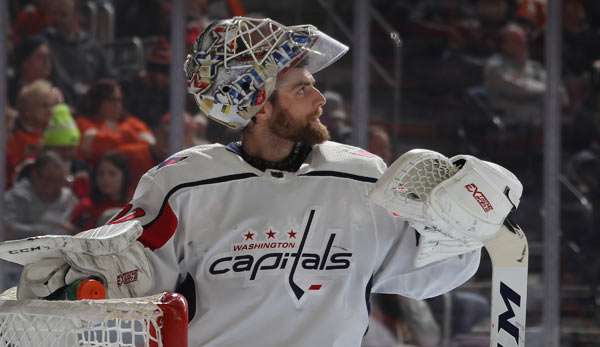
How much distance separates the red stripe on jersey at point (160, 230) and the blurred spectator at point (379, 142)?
2.13 meters

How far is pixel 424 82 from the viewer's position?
460 centimetres

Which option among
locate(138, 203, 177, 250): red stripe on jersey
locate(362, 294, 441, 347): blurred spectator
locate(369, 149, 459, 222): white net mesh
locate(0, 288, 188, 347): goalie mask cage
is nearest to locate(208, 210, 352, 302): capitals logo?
locate(138, 203, 177, 250): red stripe on jersey

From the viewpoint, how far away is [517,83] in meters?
4.62

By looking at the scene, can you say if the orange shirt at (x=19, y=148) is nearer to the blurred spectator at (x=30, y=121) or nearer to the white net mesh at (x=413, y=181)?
the blurred spectator at (x=30, y=121)

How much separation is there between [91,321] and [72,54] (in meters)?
2.45

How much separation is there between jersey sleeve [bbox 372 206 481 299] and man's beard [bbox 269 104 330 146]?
187 millimetres

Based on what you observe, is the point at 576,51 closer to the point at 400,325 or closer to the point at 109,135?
the point at 400,325

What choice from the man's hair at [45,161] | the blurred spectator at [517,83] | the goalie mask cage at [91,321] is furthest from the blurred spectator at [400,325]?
the goalie mask cage at [91,321]

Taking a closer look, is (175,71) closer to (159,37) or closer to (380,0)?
(159,37)

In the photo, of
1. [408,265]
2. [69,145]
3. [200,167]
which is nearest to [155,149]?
[69,145]

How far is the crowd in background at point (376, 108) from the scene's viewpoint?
4.30 meters

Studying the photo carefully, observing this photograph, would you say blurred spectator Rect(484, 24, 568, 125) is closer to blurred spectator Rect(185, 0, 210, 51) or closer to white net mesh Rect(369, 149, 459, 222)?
blurred spectator Rect(185, 0, 210, 51)

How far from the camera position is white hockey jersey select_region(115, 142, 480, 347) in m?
2.46

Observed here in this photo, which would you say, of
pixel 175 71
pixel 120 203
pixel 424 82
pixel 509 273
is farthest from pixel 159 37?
pixel 509 273
